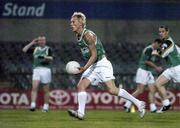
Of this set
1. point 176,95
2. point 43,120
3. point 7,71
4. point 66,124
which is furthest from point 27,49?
point 66,124

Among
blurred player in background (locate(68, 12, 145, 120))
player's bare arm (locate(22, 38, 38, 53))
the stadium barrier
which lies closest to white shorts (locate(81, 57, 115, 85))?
blurred player in background (locate(68, 12, 145, 120))

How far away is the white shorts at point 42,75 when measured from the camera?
22078 mm

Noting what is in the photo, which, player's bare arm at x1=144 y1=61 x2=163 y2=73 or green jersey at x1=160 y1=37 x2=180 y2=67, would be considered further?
player's bare arm at x1=144 y1=61 x2=163 y2=73

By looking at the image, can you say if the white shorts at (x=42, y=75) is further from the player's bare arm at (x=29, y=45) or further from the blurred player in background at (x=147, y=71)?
the blurred player in background at (x=147, y=71)

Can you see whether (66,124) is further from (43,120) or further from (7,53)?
(7,53)

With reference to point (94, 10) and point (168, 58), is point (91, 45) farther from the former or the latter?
point (94, 10)

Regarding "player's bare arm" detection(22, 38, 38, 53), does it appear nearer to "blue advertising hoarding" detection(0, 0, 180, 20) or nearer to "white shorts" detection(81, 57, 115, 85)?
"blue advertising hoarding" detection(0, 0, 180, 20)

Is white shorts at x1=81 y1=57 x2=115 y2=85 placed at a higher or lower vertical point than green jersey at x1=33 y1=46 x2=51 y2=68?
lower

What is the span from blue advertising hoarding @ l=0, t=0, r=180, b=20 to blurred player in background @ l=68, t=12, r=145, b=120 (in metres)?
8.13

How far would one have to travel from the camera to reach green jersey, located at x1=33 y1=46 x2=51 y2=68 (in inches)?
867

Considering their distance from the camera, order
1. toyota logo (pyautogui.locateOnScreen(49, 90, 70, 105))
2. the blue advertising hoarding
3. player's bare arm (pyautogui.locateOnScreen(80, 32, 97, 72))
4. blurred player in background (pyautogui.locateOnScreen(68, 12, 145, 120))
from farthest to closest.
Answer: toyota logo (pyautogui.locateOnScreen(49, 90, 70, 105)), the blue advertising hoarding, blurred player in background (pyautogui.locateOnScreen(68, 12, 145, 120)), player's bare arm (pyautogui.locateOnScreen(80, 32, 97, 72))

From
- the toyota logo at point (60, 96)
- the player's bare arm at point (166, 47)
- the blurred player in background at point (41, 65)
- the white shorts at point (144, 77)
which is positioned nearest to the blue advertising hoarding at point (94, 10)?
the blurred player in background at point (41, 65)

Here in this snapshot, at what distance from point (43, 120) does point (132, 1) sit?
8.94 meters

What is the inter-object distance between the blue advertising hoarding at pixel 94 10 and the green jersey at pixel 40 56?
2206mm
